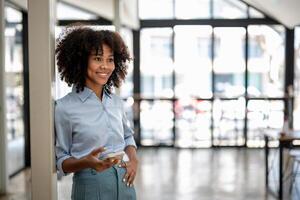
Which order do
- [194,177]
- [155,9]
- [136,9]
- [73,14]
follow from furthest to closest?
[155,9], [136,9], [73,14], [194,177]

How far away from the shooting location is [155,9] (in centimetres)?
845

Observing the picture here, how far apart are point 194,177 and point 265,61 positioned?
3297mm

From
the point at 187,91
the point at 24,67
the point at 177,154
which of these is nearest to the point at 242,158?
the point at 177,154

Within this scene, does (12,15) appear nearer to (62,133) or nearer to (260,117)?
(260,117)

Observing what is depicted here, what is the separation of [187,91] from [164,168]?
86.8 inches

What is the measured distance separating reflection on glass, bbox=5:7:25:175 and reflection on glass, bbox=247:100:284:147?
4162 mm

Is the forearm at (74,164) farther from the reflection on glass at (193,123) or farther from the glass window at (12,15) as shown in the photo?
the reflection on glass at (193,123)

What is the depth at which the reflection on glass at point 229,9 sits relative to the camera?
8.29m

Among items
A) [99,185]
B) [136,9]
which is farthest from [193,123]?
[99,185]

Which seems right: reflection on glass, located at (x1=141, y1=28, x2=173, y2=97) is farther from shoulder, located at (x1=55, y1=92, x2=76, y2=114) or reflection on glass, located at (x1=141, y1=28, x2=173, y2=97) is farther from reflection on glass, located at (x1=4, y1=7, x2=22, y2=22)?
shoulder, located at (x1=55, y1=92, x2=76, y2=114)

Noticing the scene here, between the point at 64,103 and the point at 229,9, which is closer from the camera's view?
the point at 64,103

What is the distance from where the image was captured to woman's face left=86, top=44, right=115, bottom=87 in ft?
5.57

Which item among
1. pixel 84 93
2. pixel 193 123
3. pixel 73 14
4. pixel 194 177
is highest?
pixel 73 14

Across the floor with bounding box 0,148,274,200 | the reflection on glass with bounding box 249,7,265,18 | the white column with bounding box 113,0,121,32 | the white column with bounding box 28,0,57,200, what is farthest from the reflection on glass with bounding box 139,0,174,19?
the white column with bounding box 28,0,57,200
